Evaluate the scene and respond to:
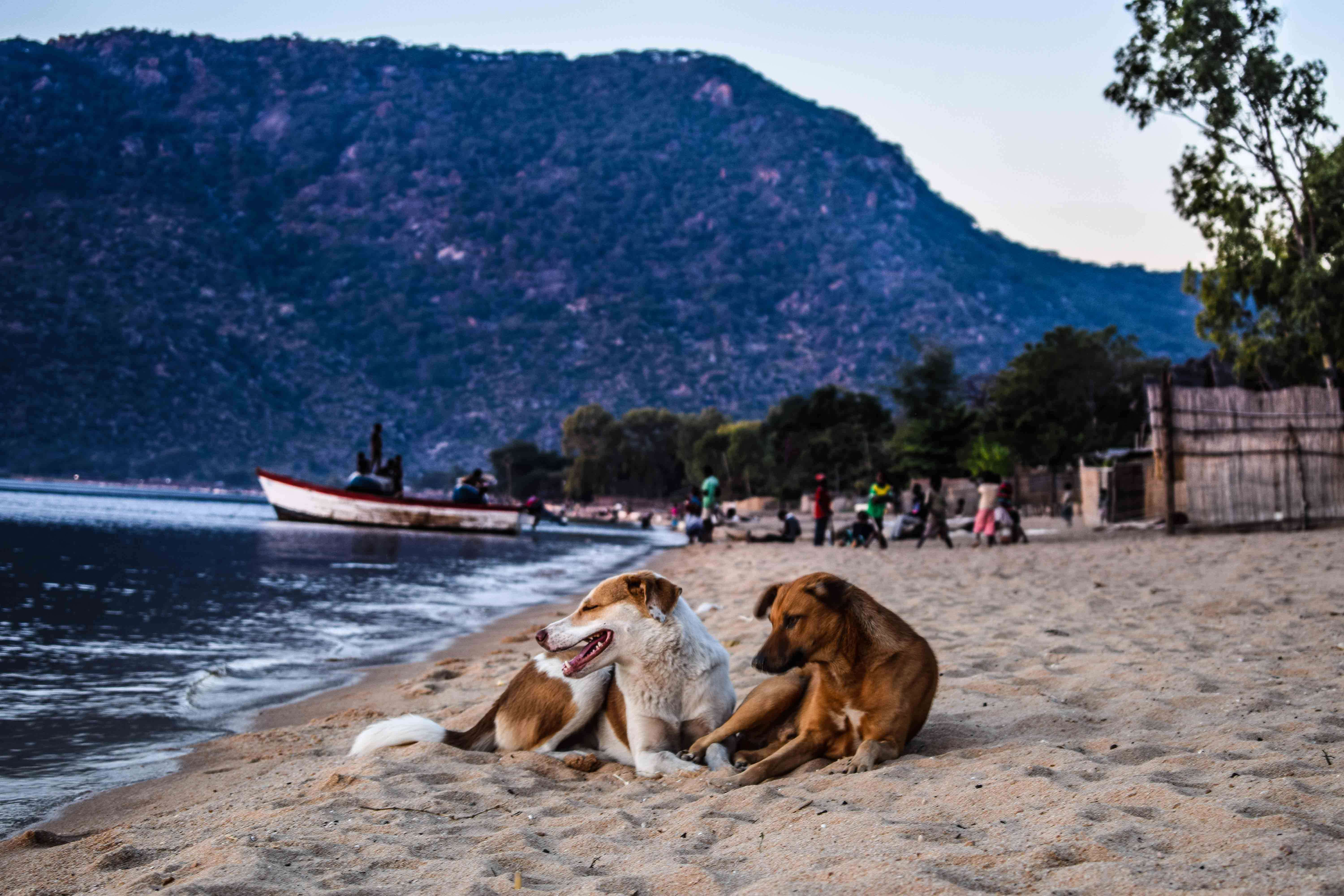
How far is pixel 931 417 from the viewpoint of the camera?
62.6m

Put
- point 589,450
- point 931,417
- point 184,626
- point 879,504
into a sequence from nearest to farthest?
point 184,626 < point 879,504 < point 931,417 < point 589,450

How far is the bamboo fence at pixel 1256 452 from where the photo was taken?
59.2 feet

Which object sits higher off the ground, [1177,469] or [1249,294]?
[1249,294]

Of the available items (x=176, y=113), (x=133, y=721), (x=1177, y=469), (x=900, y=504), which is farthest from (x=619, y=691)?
(x=176, y=113)

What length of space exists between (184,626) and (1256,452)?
62.3 feet

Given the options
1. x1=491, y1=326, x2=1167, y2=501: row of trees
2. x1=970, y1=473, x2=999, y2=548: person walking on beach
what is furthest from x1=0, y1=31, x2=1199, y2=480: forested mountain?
x1=970, y1=473, x2=999, y2=548: person walking on beach

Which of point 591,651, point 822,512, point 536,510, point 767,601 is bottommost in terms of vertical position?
point 536,510

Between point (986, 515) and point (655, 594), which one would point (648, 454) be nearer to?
point (986, 515)

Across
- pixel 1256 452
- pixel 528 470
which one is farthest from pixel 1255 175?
pixel 528 470

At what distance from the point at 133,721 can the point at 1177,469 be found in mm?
19656

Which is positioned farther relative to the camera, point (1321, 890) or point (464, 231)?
point (464, 231)

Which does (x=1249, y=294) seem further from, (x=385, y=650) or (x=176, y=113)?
(x=176, y=113)

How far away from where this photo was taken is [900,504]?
50.1 meters

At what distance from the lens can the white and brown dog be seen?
4598mm
